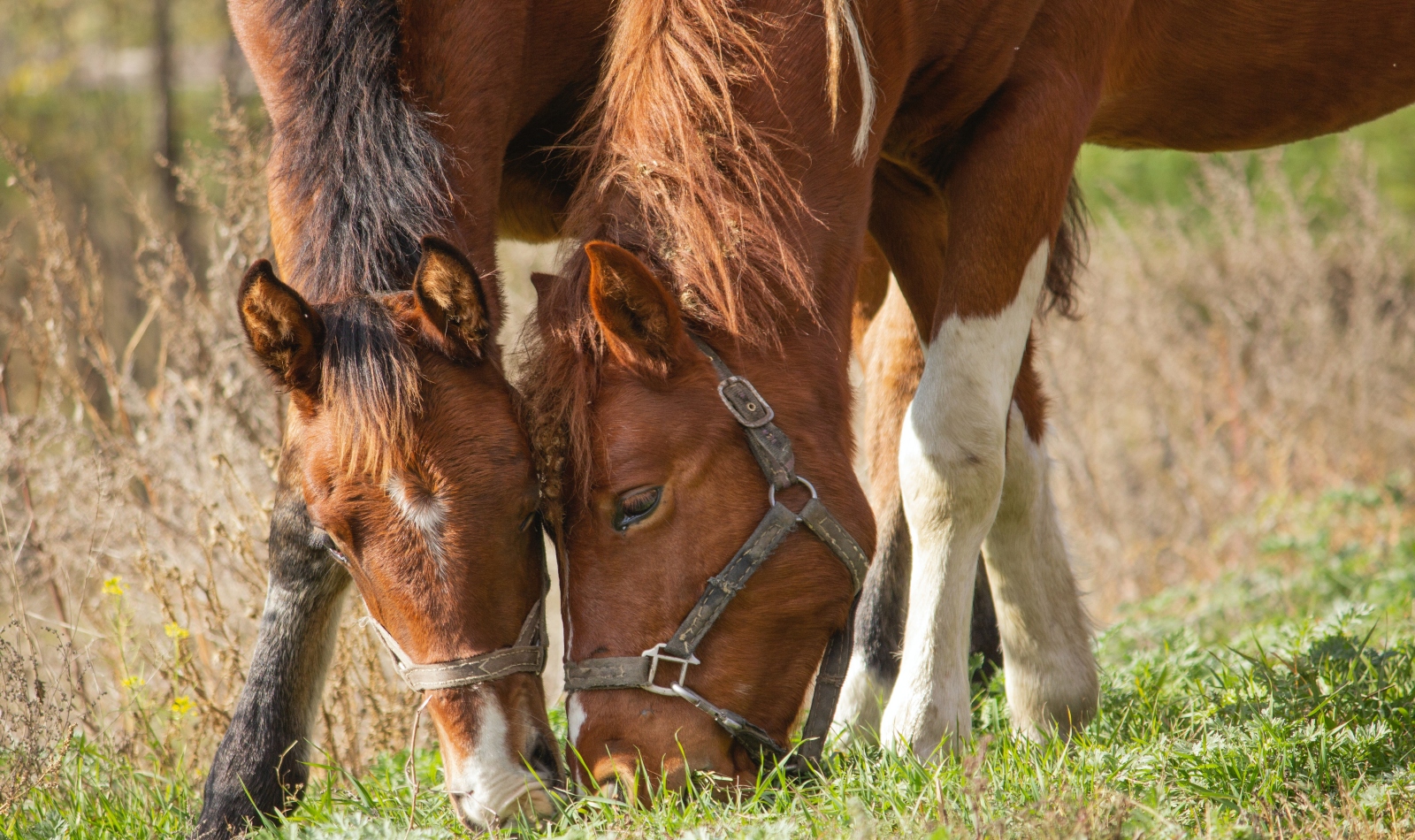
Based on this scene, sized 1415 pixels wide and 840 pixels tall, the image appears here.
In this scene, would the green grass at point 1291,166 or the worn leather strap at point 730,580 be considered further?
the green grass at point 1291,166

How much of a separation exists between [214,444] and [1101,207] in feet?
29.3

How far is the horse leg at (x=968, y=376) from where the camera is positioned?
109 inches

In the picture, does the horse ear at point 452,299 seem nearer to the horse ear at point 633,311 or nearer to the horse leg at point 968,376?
the horse ear at point 633,311

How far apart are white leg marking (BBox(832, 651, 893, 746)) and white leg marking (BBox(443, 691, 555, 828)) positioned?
3.97 feet

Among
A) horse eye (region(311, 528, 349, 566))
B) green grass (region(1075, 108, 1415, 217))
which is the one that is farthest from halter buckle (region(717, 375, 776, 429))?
green grass (region(1075, 108, 1415, 217))

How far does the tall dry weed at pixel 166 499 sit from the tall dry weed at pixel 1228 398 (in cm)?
430

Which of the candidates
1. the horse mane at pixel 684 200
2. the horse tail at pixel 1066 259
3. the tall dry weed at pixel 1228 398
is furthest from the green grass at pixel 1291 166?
the horse mane at pixel 684 200

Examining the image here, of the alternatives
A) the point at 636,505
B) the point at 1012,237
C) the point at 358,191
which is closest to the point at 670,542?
the point at 636,505

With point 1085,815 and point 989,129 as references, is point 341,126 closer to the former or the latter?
point 989,129

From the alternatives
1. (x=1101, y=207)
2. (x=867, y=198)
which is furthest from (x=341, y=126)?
(x=1101, y=207)

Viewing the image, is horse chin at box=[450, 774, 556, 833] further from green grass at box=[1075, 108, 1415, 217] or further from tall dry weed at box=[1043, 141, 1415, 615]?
green grass at box=[1075, 108, 1415, 217]

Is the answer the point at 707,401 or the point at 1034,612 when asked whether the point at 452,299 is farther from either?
the point at 1034,612

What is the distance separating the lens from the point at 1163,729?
285 centimetres

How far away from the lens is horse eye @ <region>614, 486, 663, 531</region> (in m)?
2.30
